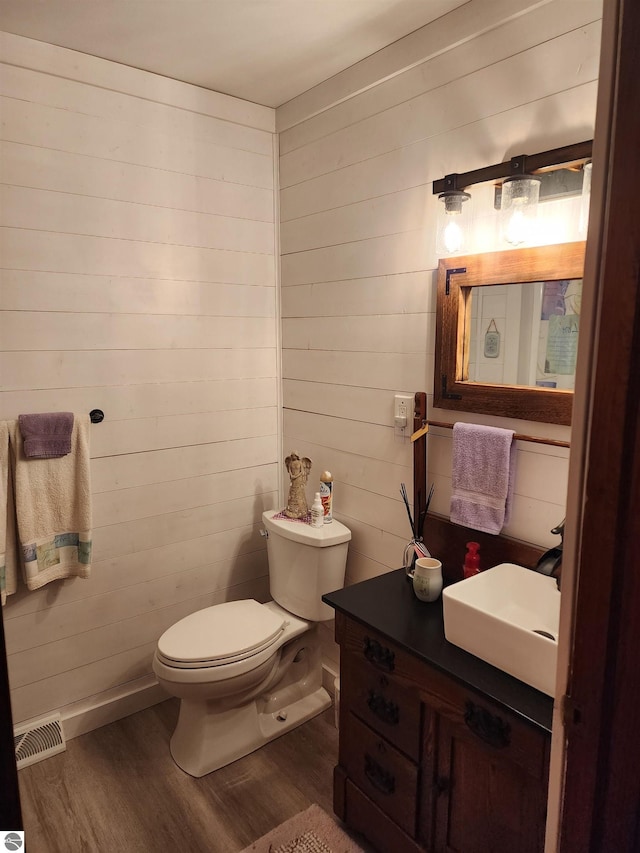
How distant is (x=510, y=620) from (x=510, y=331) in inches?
31.6

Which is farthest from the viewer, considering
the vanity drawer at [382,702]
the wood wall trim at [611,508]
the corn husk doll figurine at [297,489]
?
the corn husk doll figurine at [297,489]

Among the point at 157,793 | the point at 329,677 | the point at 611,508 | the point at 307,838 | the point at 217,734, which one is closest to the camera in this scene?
the point at 611,508

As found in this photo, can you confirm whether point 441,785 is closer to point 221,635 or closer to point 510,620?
point 510,620

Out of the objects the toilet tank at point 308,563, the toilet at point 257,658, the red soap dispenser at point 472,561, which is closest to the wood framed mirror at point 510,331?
the red soap dispenser at point 472,561

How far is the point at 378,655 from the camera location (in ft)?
5.34

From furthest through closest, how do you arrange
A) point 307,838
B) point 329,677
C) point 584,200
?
point 329,677
point 307,838
point 584,200

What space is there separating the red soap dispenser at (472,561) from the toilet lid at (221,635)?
78cm

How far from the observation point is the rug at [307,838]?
5.78ft

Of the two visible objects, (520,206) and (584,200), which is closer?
(584,200)

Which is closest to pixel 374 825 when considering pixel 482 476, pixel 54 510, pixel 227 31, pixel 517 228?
pixel 482 476

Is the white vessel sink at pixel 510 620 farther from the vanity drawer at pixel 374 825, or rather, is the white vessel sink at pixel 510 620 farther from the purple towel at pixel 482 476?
the vanity drawer at pixel 374 825

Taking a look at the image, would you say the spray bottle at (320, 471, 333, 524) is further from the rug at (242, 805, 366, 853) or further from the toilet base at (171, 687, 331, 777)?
the rug at (242, 805, 366, 853)

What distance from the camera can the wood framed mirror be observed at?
156 centimetres

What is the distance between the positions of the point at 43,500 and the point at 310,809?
1.38 m
